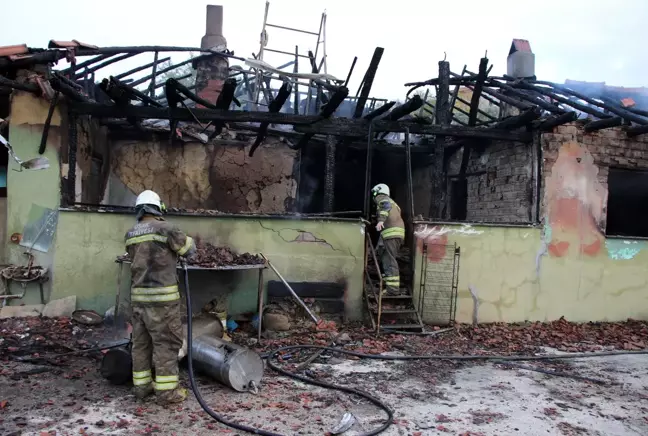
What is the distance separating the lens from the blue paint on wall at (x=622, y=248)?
8.86 m

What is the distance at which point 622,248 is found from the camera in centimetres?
888

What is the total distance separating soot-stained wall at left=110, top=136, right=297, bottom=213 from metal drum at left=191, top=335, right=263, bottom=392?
5622 mm

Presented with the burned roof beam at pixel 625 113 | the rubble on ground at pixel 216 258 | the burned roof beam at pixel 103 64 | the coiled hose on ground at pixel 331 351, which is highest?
the burned roof beam at pixel 103 64

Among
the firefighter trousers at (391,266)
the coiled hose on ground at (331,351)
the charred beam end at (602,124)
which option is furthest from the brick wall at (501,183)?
the coiled hose on ground at (331,351)

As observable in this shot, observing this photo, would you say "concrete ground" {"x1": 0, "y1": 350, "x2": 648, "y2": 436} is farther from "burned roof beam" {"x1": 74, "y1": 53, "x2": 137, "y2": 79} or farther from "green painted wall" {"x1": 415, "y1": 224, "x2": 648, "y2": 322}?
"burned roof beam" {"x1": 74, "y1": 53, "x2": 137, "y2": 79}

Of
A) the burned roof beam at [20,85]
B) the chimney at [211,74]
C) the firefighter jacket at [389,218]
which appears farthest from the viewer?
the chimney at [211,74]

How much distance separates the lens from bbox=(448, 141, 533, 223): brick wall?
355 inches

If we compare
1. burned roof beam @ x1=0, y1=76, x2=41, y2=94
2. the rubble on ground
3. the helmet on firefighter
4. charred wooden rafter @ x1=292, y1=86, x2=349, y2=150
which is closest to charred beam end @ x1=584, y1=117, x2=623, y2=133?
charred wooden rafter @ x1=292, y1=86, x2=349, y2=150

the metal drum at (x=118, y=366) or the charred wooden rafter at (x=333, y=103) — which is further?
the charred wooden rafter at (x=333, y=103)

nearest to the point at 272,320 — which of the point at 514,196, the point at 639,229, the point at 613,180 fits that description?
the point at 514,196

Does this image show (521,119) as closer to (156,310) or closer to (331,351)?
(331,351)

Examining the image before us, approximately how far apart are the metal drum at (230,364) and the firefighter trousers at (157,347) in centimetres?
46

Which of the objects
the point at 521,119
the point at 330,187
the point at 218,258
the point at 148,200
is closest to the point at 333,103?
the point at 330,187

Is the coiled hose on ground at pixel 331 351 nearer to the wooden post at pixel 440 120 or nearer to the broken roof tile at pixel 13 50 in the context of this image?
the wooden post at pixel 440 120
